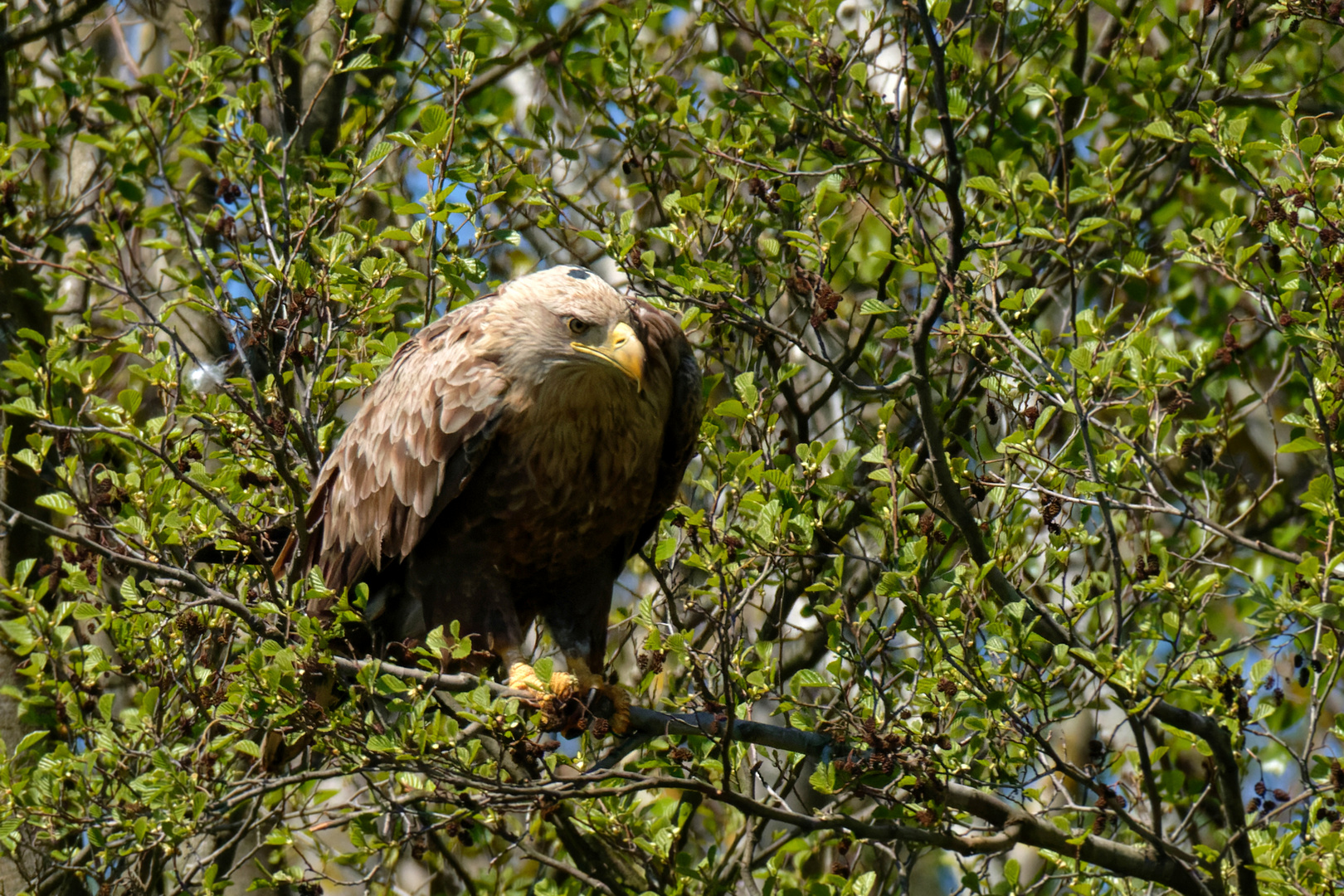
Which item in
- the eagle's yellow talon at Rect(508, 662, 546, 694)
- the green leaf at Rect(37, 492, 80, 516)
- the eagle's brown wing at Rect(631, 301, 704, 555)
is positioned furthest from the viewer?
the eagle's brown wing at Rect(631, 301, 704, 555)

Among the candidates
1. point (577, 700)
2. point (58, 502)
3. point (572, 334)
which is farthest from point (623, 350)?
point (58, 502)

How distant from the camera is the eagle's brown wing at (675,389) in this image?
4422mm

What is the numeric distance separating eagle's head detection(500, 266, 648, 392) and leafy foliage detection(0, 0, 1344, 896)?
0.20 meters

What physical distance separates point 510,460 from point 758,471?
0.95m

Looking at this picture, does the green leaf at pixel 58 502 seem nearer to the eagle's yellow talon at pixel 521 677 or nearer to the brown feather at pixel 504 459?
the brown feather at pixel 504 459

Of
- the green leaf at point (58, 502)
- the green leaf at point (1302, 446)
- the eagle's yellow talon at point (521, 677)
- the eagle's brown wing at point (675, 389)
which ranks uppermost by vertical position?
the green leaf at point (1302, 446)

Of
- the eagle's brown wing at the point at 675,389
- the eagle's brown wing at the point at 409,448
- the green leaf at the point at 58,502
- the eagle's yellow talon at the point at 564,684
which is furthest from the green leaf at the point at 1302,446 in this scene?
the green leaf at the point at 58,502

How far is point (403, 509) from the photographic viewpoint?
14.4 ft

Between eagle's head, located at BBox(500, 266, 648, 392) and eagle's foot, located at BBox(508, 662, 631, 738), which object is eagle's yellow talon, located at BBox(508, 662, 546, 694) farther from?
eagle's head, located at BBox(500, 266, 648, 392)

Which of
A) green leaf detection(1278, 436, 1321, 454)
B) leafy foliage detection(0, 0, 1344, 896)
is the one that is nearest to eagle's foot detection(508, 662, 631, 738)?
leafy foliage detection(0, 0, 1344, 896)

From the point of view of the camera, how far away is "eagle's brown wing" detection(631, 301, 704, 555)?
174 inches

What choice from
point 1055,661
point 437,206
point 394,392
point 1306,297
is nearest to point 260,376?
point 394,392

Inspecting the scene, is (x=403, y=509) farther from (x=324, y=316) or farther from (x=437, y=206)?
(x=437, y=206)

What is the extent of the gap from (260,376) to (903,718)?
2993mm
